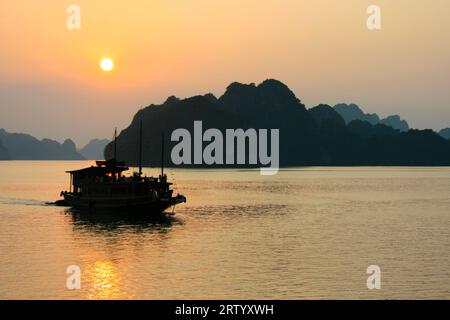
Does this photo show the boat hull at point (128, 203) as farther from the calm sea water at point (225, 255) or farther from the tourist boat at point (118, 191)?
the calm sea water at point (225, 255)

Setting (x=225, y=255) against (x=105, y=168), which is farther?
(x=105, y=168)

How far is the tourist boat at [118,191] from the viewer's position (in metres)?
84.8

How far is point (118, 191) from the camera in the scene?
8625 cm

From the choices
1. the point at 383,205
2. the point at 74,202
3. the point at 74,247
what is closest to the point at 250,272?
the point at 74,247

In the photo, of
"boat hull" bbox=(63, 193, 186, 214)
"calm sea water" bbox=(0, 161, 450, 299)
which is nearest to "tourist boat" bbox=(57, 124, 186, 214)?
"boat hull" bbox=(63, 193, 186, 214)

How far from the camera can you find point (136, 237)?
208 ft

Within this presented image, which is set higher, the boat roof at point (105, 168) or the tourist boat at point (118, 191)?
the boat roof at point (105, 168)

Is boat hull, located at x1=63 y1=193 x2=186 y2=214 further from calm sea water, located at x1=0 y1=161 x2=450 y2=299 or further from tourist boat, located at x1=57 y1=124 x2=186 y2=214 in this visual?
calm sea water, located at x1=0 y1=161 x2=450 y2=299

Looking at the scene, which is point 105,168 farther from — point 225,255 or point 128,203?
point 225,255

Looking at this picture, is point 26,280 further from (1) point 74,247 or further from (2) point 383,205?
(2) point 383,205

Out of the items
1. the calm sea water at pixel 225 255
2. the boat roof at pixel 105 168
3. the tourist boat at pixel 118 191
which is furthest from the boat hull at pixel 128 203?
the boat roof at pixel 105 168

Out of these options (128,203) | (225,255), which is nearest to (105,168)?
(128,203)

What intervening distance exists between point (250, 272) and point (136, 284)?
891 centimetres

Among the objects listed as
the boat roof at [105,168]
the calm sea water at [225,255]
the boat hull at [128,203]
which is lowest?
the calm sea water at [225,255]
